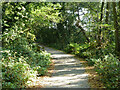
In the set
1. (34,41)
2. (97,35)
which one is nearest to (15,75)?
(34,41)

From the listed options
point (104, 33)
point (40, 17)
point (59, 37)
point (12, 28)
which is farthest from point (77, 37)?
point (12, 28)

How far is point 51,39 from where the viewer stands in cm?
2897

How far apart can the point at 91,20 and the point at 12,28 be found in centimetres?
639

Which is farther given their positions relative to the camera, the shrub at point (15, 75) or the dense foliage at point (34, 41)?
the dense foliage at point (34, 41)

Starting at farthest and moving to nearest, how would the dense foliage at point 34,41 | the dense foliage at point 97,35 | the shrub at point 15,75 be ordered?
1. the dense foliage at point 97,35
2. the dense foliage at point 34,41
3. the shrub at point 15,75

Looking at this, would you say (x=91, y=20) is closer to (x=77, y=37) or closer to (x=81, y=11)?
(x=81, y=11)

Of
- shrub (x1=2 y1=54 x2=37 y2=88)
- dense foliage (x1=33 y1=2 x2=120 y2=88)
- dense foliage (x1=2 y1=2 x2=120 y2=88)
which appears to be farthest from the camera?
dense foliage (x1=33 y1=2 x2=120 y2=88)

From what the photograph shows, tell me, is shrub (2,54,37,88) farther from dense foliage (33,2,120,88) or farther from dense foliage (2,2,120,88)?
dense foliage (33,2,120,88)

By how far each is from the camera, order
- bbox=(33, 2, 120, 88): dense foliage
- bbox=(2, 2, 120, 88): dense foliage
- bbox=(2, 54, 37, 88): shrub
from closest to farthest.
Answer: bbox=(2, 54, 37, 88): shrub → bbox=(2, 2, 120, 88): dense foliage → bbox=(33, 2, 120, 88): dense foliage

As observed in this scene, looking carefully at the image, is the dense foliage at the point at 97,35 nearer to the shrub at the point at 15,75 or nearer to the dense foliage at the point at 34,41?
the dense foliage at the point at 34,41

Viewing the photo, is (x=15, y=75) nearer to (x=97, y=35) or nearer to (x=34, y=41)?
(x=34, y=41)

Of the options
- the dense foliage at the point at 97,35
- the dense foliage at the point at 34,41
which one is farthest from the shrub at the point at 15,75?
the dense foliage at the point at 97,35

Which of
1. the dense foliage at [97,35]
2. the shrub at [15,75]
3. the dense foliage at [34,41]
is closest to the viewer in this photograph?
the shrub at [15,75]

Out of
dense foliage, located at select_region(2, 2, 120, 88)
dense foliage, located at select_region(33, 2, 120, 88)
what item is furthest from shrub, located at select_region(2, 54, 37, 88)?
dense foliage, located at select_region(33, 2, 120, 88)
